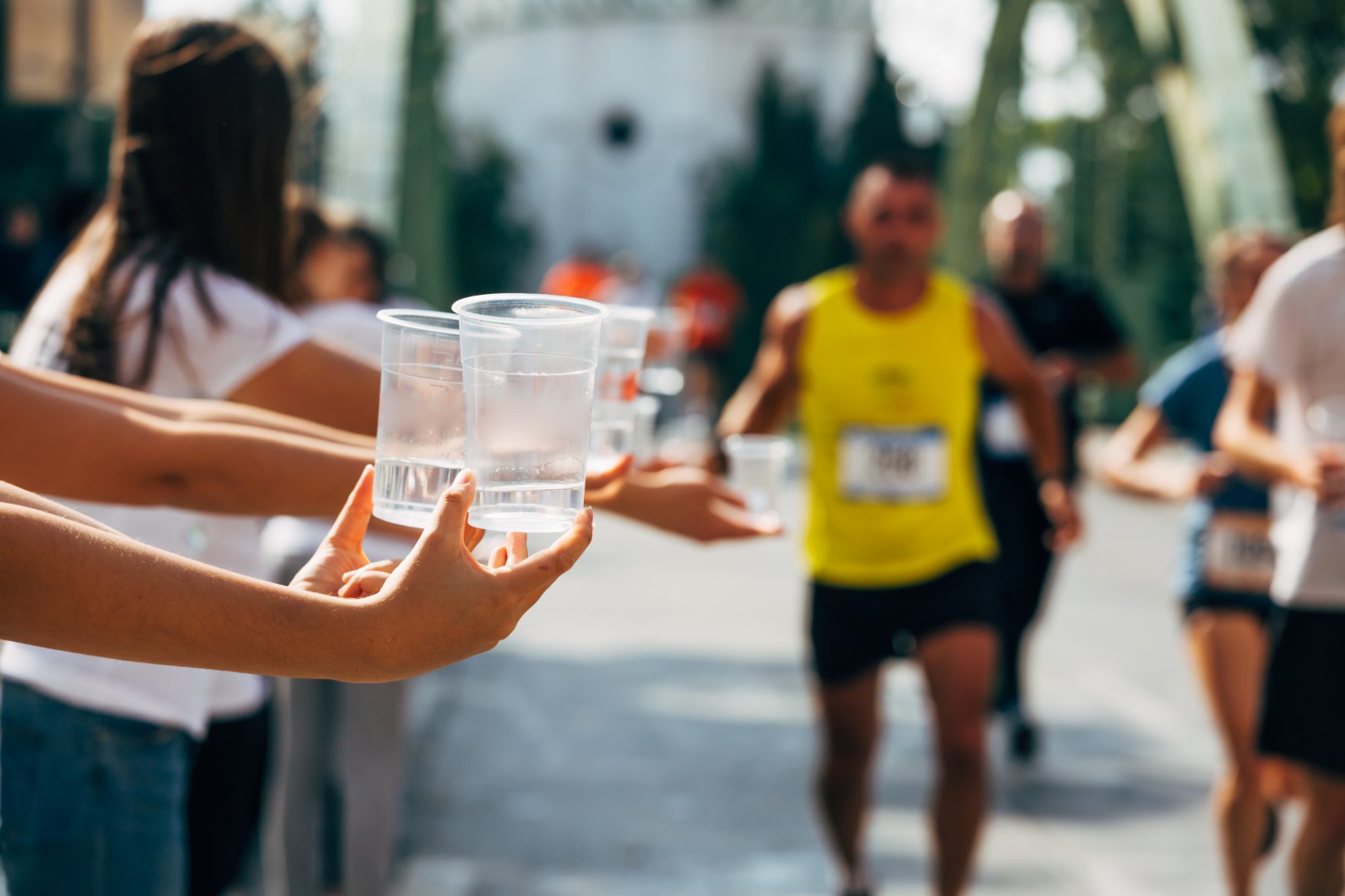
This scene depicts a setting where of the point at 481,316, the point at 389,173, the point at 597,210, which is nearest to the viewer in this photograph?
the point at 481,316

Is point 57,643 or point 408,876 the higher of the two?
point 57,643

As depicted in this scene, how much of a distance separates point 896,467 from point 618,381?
222cm

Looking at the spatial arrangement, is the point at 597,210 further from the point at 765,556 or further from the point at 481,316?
the point at 481,316

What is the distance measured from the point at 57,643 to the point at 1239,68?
9.41 meters

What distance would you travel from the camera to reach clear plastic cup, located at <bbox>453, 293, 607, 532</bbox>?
A: 1.58 meters

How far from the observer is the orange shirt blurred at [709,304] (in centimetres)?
1925

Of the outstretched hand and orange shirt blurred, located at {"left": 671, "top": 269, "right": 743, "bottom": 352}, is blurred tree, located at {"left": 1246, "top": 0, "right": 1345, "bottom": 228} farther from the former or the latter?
the outstretched hand

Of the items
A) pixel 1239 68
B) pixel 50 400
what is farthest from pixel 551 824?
pixel 1239 68

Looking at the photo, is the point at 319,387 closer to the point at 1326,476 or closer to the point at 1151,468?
the point at 1326,476

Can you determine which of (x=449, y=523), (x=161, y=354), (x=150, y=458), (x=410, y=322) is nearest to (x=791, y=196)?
(x=161, y=354)

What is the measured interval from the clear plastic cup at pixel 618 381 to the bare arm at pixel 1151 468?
2239mm

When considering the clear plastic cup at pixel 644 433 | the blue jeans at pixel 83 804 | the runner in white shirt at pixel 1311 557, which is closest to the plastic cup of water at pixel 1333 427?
the runner in white shirt at pixel 1311 557

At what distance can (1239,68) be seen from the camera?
973cm

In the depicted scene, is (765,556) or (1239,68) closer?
(1239,68)
